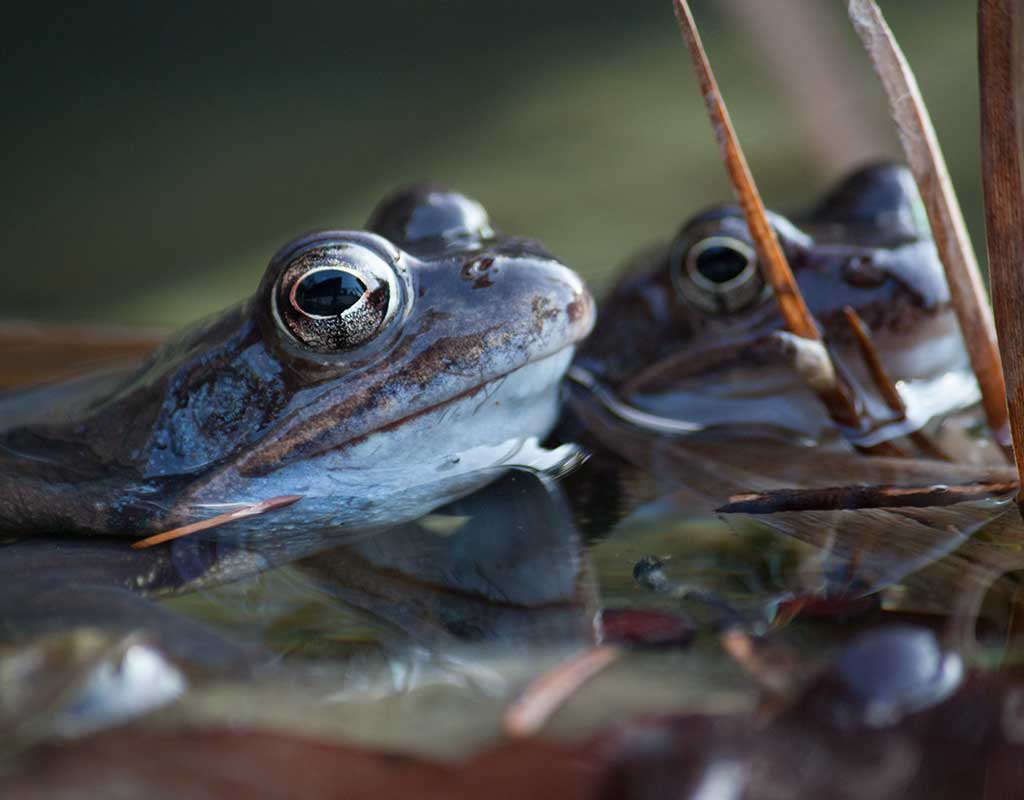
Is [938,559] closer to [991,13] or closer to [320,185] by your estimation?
[991,13]

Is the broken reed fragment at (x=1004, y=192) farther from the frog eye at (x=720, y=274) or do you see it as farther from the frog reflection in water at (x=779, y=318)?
the frog eye at (x=720, y=274)

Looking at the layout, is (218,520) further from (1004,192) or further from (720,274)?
(1004,192)

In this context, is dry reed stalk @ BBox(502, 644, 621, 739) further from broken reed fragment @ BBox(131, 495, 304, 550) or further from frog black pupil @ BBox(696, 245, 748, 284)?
frog black pupil @ BBox(696, 245, 748, 284)

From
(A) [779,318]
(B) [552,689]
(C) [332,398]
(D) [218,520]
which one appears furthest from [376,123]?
(B) [552,689]

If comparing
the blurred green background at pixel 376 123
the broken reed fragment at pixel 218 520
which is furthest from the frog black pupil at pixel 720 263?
the blurred green background at pixel 376 123

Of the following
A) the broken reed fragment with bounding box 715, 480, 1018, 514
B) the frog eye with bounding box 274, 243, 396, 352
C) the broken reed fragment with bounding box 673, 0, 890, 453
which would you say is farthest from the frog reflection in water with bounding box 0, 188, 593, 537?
the broken reed fragment with bounding box 715, 480, 1018, 514

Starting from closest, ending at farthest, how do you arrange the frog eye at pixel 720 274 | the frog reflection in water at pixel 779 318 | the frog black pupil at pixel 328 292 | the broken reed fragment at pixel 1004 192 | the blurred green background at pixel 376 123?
1. the broken reed fragment at pixel 1004 192
2. the frog black pupil at pixel 328 292
3. the frog reflection in water at pixel 779 318
4. the frog eye at pixel 720 274
5. the blurred green background at pixel 376 123
